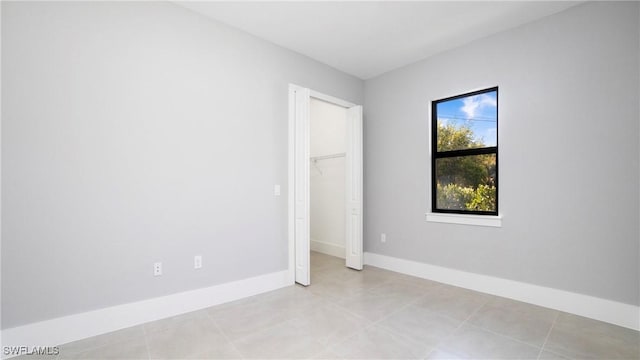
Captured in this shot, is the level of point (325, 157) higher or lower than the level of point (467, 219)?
higher

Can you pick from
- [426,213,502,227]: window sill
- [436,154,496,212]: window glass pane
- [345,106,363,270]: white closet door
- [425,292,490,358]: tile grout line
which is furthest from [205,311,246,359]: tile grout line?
[436,154,496,212]: window glass pane

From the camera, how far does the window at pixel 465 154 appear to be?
3.13 m

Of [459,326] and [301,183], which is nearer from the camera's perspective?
[459,326]

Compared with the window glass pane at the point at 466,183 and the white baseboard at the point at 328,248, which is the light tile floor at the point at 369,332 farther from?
the white baseboard at the point at 328,248

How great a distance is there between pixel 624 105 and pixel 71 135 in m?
4.24

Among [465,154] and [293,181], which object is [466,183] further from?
[293,181]

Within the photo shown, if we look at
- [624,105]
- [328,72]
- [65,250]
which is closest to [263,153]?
[328,72]

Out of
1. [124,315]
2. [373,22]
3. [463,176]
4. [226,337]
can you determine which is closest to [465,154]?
[463,176]

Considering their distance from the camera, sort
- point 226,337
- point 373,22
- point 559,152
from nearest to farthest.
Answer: point 226,337
point 559,152
point 373,22

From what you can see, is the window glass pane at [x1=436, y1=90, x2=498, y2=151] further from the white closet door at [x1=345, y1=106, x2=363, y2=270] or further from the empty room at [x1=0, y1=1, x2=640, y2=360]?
the white closet door at [x1=345, y1=106, x2=363, y2=270]

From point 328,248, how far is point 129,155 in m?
3.27

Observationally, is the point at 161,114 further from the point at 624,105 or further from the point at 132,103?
the point at 624,105

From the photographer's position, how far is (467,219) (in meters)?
3.22

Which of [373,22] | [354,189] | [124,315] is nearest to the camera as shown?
[124,315]
